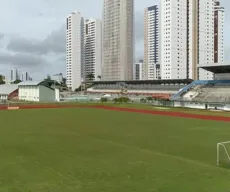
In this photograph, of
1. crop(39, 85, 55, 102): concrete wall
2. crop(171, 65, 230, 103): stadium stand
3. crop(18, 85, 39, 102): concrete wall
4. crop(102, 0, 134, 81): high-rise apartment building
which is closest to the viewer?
crop(171, 65, 230, 103): stadium stand

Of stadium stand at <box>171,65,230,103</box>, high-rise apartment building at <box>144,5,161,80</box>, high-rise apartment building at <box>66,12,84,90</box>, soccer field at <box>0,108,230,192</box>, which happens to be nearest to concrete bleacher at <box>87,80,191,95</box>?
Answer: stadium stand at <box>171,65,230,103</box>

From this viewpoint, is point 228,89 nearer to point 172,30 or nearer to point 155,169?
point 155,169

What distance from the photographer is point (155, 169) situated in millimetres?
12266

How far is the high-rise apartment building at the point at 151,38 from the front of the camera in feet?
567

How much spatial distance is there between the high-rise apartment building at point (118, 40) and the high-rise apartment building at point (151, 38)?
2760cm

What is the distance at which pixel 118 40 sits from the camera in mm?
143000

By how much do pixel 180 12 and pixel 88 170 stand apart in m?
117

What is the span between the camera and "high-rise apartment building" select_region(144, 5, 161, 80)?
172875 millimetres

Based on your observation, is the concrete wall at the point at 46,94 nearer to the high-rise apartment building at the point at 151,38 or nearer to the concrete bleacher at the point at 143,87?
the concrete bleacher at the point at 143,87

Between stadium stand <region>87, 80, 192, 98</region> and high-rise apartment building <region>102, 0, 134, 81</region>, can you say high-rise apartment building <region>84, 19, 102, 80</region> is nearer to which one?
high-rise apartment building <region>102, 0, 134, 81</region>

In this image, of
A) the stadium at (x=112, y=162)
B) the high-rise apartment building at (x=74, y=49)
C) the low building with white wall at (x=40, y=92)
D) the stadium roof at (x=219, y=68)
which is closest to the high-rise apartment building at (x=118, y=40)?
the high-rise apartment building at (x=74, y=49)

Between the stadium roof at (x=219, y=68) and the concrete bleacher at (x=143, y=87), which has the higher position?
the stadium roof at (x=219, y=68)

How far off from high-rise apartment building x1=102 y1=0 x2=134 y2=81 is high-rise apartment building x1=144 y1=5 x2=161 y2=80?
27598 mm

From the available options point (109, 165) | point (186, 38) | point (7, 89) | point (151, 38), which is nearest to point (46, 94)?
point (7, 89)
